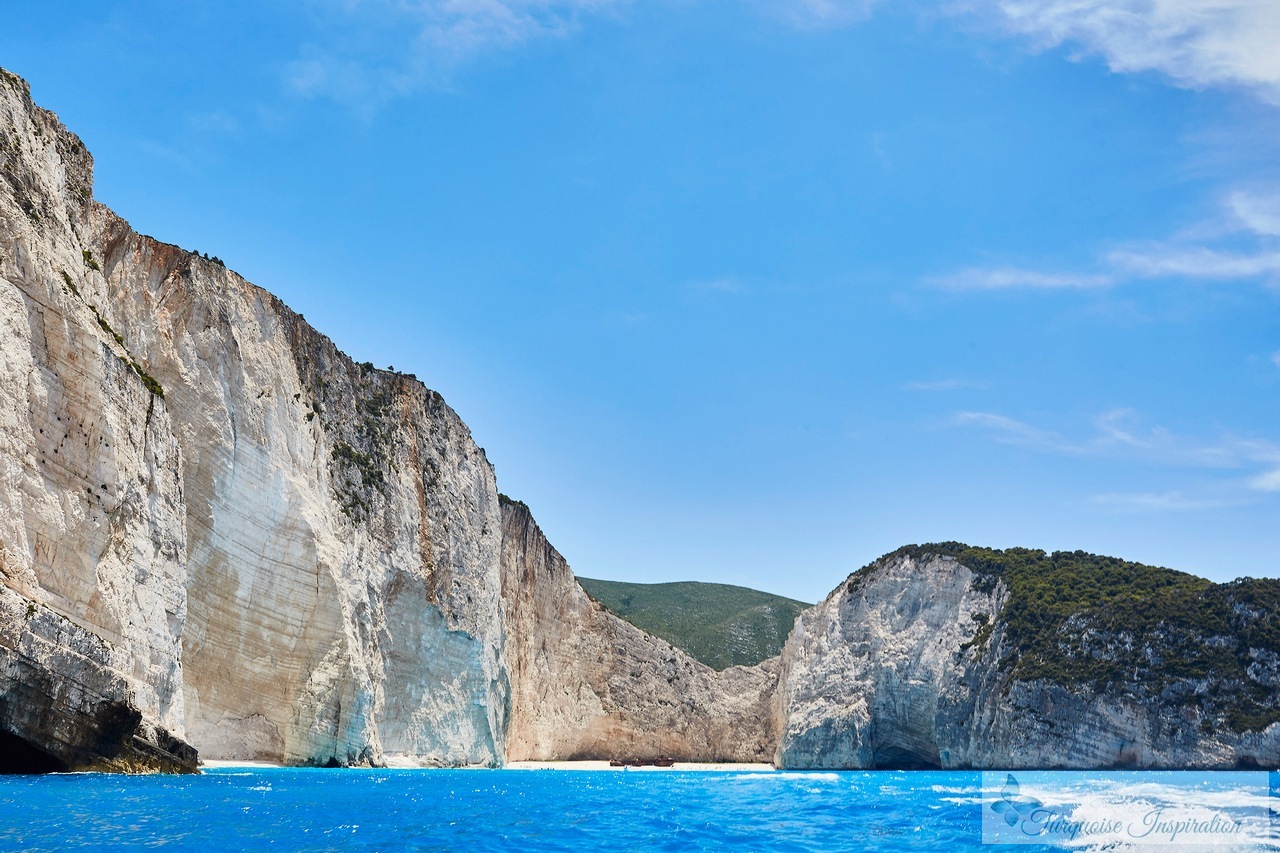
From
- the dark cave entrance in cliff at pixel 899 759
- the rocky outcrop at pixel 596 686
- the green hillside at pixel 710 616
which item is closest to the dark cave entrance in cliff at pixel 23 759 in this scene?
the rocky outcrop at pixel 596 686

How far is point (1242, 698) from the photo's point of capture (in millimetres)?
52031

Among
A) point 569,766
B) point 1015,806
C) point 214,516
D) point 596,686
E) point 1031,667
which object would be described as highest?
point 214,516

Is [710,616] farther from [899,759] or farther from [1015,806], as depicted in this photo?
[1015,806]

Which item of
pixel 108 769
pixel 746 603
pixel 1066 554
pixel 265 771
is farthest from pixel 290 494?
pixel 746 603

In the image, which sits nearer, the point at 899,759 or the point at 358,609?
the point at 358,609

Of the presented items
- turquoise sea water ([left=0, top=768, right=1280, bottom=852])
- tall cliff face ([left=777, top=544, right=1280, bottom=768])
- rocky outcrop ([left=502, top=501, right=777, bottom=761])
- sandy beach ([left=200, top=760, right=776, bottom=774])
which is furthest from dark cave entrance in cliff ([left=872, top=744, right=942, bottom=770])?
turquoise sea water ([left=0, top=768, right=1280, bottom=852])

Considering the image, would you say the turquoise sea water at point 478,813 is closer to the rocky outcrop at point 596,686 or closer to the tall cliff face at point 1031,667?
the tall cliff face at point 1031,667

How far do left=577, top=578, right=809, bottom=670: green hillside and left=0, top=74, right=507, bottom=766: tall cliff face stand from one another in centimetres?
5006

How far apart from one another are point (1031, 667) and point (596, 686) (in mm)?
30867

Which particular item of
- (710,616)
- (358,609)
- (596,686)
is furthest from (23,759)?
(710,616)

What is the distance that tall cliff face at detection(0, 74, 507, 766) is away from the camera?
2277 centimetres

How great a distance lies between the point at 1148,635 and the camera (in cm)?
5631

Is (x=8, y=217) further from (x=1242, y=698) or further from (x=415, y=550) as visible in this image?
(x=1242, y=698)

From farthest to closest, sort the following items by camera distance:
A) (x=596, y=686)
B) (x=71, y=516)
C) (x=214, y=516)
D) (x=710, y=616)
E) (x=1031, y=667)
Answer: (x=710, y=616) < (x=596, y=686) < (x=1031, y=667) < (x=214, y=516) < (x=71, y=516)
